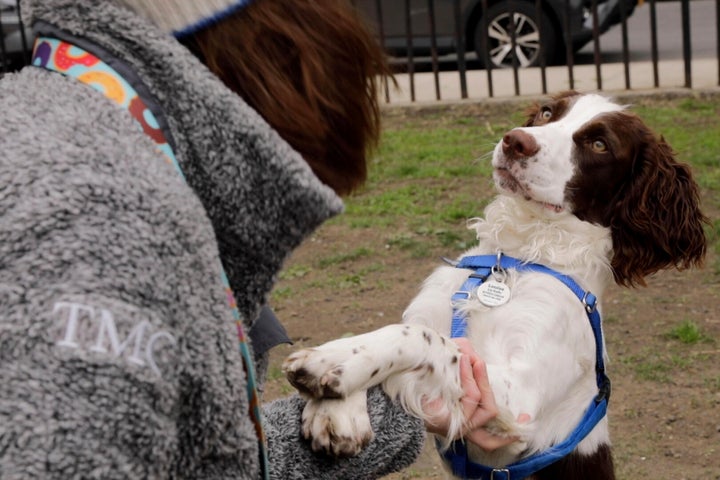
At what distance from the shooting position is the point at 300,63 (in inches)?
60.2

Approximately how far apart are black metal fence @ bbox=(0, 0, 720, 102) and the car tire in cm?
1

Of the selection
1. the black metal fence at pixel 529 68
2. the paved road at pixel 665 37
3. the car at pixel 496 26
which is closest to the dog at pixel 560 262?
the black metal fence at pixel 529 68

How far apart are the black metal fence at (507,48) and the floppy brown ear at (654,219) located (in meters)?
5.88

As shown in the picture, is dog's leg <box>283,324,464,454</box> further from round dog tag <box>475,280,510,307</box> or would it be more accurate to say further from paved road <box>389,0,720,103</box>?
paved road <box>389,0,720,103</box>

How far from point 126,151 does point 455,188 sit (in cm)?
611

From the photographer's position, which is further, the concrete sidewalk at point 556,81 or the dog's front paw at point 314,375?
the concrete sidewalk at point 556,81

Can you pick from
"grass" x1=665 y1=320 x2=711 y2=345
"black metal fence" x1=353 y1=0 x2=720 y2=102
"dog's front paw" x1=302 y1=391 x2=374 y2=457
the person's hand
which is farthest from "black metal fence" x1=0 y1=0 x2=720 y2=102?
"dog's front paw" x1=302 y1=391 x2=374 y2=457

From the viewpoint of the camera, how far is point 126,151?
4.21 ft

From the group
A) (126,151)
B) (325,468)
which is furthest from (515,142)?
(126,151)

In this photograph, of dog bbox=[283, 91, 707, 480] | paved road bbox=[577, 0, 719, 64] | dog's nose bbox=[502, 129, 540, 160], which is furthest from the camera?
paved road bbox=[577, 0, 719, 64]

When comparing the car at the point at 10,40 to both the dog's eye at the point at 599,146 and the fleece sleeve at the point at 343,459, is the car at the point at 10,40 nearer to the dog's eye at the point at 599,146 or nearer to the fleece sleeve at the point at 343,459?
the dog's eye at the point at 599,146

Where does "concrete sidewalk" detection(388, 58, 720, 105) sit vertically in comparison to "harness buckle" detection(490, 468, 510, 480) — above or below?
above

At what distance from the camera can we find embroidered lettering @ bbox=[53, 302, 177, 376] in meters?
1.17

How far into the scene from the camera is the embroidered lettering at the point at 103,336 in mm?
1167
